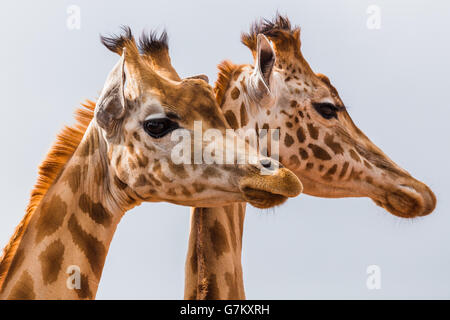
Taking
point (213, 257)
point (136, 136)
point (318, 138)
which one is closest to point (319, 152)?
point (318, 138)

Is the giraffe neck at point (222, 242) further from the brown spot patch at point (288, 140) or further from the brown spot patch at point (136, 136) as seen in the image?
the brown spot patch at point (136, 136)

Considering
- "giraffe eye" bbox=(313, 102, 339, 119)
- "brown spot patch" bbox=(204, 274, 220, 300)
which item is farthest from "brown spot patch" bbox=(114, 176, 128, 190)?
"giraffe eye" bbox=(313, 102, 339, 119)

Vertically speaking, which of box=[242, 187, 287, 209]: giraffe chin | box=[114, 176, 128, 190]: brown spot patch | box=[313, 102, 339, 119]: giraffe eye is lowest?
box=[242, 187, 287, 209]: giraffe chin

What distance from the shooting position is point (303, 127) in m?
9.23

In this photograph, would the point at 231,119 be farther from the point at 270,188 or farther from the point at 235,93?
the point at 270,188

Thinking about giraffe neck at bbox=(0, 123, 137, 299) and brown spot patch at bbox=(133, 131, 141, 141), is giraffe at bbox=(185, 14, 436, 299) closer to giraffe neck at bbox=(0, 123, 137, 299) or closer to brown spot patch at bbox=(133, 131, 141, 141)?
A: giraffe neck at bbox=(0, 123, 137, 299)

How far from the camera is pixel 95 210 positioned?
7.48 meters

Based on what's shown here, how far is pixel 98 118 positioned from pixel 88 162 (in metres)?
0.46

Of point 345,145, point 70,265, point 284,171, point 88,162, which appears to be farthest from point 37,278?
point 345,145

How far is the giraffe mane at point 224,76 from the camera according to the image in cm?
940

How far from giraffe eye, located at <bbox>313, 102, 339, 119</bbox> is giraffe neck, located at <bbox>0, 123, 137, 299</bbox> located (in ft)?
9.53

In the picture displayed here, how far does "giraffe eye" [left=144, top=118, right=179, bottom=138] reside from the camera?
7242 millimetres
